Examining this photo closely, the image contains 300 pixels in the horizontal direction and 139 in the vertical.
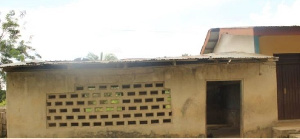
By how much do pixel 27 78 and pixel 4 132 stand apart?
9.56 ft

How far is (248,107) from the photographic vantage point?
824cm

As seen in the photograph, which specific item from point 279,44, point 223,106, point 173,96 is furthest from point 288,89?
point 173,96

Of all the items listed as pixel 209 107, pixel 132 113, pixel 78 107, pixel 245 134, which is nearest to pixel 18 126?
pixel 78 107

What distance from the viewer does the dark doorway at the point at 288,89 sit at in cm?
980

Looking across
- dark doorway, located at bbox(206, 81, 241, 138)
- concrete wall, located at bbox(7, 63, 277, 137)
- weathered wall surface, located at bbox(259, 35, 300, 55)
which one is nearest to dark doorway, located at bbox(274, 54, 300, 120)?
weathered wall surface, located at bbox(259, 35, 300, 55)

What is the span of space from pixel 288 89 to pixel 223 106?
344 cm

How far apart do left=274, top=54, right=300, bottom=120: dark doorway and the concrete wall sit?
1.71 meters

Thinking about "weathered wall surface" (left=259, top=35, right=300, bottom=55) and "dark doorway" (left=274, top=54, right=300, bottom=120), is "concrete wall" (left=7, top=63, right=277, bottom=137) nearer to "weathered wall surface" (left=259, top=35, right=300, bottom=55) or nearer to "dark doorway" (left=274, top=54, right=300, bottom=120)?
"weathered wall surface" (left=259, top=35, right=300, bottom=55)

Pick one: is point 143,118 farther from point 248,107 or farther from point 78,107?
point 248,107

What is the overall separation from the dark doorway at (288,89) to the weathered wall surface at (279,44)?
0.72 m

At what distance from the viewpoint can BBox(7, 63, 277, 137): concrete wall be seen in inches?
320

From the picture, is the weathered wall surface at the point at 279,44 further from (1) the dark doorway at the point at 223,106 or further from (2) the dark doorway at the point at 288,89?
(1) the dark doorway at the point at 223,106

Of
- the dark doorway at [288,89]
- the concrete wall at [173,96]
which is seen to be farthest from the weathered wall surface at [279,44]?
the concrete wall at [173,96]

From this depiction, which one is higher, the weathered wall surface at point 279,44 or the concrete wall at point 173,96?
the weathered wall surface at point 279,44
